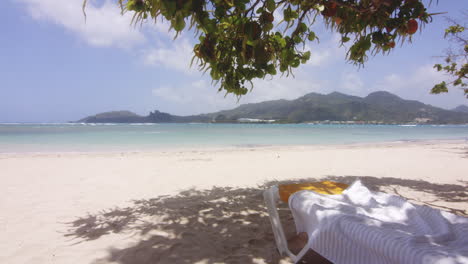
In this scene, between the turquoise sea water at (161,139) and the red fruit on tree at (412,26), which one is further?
the turquoise sea water at (161,139)

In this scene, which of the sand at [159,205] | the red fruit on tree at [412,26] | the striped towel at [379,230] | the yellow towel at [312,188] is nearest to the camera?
the striped towel at [379,230]

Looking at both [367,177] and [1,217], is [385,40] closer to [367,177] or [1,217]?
[367,177]

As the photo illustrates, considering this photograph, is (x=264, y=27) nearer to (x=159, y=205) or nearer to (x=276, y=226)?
(x=276, y=226)

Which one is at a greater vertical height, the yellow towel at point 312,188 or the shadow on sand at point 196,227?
the yellow towel at point 312,188

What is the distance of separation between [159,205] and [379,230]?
11.0ft

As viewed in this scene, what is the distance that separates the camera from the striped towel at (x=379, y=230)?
4.66 ft

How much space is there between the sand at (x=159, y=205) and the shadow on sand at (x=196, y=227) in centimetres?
1

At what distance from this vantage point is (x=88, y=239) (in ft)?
9.07

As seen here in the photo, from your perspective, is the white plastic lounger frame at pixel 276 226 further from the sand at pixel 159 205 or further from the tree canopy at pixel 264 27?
the tree canopy at pixel 264 27

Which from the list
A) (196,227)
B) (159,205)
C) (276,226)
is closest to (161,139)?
(159,205)

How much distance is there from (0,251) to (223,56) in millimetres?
3269

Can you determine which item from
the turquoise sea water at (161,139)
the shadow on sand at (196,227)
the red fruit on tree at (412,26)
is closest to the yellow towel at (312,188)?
the shadow on sand at (196,227)

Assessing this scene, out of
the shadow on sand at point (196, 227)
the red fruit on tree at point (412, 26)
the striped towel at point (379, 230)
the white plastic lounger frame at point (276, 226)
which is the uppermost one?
the red fruit on tree at point (412, 26)

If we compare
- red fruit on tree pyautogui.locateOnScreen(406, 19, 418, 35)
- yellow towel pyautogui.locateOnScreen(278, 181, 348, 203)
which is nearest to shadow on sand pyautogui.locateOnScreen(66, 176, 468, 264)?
yellow towel pyautogui.locateOnScreen(278, 181, 348, 203)
